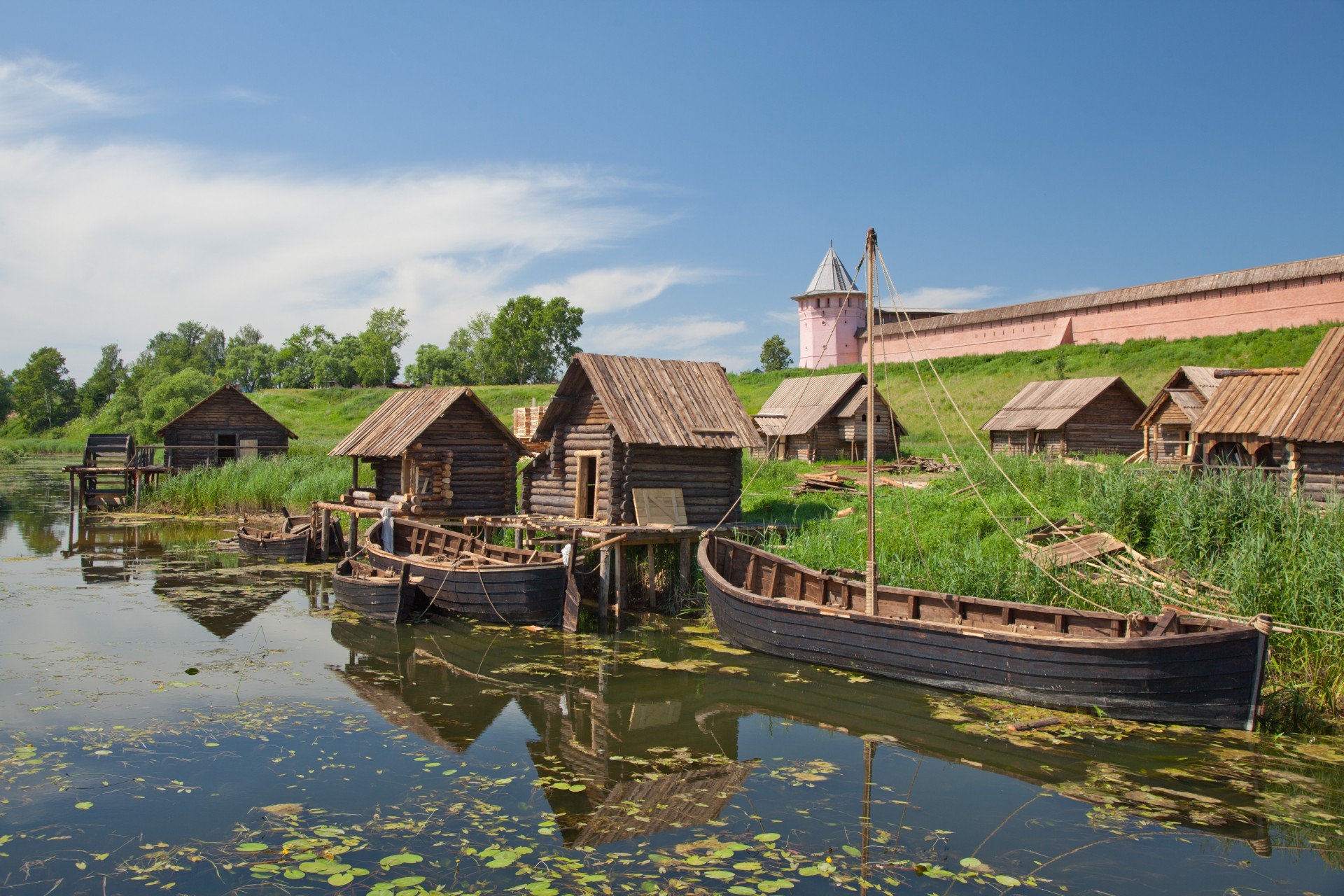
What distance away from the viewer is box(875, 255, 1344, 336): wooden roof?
46.8 m

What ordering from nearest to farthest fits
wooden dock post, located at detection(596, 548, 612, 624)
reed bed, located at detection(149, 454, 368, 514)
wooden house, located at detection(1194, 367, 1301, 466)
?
1. wooden dock post, located at detection(596, 548, 612, 624)
2. wooden house, located at detection(1194, 367, 1301, 466)
3. reed bed, located at detection(149, 454, 368, 514)

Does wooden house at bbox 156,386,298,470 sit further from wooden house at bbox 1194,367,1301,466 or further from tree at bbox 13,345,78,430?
tree at bbox 13,345,78,430

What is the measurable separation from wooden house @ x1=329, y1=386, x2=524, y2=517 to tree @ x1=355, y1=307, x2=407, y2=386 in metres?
68.0

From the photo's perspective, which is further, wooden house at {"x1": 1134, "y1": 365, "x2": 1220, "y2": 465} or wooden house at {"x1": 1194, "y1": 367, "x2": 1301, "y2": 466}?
wooden house at {"x1": 1134, "y1": 365, "x2": 1220, "y2": 465}

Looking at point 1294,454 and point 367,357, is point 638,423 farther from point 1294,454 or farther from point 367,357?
point 367,357

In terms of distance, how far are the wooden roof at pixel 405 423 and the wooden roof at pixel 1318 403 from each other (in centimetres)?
1654

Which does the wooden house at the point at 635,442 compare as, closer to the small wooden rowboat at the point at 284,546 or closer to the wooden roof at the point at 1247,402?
the small wooden rowboat at the point at 284,546

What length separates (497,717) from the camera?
11547 mm

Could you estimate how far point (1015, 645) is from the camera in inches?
464

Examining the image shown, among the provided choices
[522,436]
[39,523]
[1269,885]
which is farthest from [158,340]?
[1269,885]

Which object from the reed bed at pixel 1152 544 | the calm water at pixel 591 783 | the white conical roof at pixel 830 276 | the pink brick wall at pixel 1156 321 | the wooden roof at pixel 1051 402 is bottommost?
the calm water at pixel 591 783

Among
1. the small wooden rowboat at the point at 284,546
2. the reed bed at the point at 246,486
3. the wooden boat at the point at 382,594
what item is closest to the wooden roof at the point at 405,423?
the small wooden rowboat at the point at 284,546

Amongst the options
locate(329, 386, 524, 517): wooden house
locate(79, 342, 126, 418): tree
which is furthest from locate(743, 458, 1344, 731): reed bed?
locate(79, 342, 126, 418): tree

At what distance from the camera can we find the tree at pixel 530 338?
8688cm
